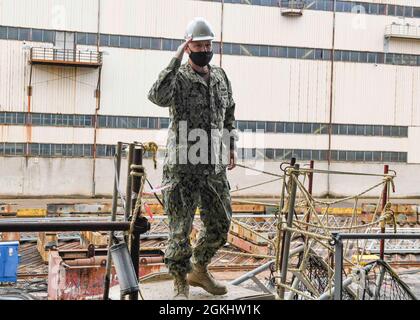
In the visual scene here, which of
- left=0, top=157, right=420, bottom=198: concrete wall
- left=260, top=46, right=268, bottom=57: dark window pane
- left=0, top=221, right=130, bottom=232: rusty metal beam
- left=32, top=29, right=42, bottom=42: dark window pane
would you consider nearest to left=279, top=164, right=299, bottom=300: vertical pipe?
left=0, top=221, right=130, bottom=232: rusty metal beam

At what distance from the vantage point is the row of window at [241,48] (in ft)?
87.4

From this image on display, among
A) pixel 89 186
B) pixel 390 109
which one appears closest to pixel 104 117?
pixel 89 186

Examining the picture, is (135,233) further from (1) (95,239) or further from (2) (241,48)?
(2) (241,48)

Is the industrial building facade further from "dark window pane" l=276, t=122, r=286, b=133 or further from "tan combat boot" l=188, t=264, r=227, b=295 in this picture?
Answer: "tan combat boot" l=188, t=264, r=227, b=295

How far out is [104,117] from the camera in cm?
2767

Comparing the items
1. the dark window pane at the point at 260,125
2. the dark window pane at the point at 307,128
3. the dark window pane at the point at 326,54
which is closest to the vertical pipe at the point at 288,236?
the dark window pane at the point at 260,125

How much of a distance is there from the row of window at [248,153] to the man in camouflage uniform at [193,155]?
844 inches

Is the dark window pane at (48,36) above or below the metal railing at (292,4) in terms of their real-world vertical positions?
below

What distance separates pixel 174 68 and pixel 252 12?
2597 cm

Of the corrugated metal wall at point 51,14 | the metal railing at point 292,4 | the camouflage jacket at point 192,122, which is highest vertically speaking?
the metal railing at point 292,4

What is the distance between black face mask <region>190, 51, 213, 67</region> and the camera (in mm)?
4402

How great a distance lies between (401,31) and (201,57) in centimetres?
2871

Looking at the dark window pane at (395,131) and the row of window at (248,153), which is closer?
the row of window at (248,153)

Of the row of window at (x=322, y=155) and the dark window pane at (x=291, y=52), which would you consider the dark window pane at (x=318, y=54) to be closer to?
the dark window pane at (x=291, y=52)
